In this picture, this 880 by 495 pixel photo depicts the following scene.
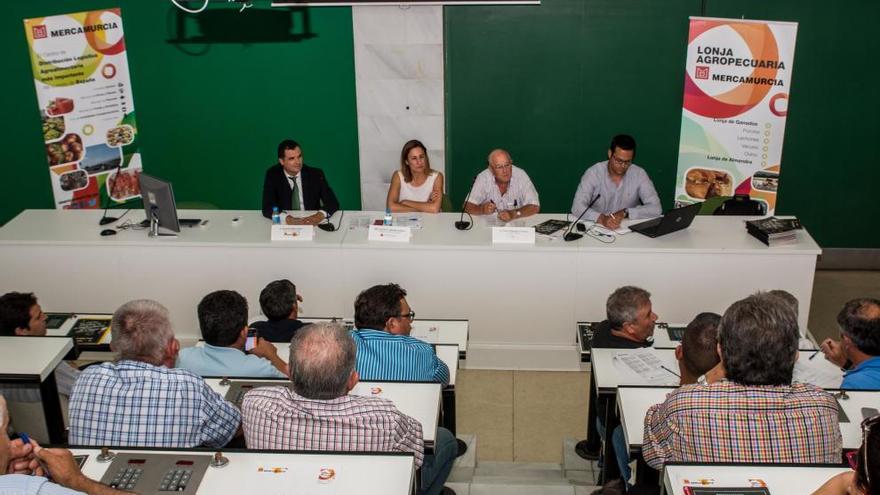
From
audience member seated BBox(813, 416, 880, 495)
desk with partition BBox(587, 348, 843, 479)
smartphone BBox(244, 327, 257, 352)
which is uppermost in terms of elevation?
audience member seated BBox(813, 416, 880, 495)

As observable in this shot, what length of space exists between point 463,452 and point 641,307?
49.5 inches

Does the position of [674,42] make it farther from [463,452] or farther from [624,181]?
[463,452]

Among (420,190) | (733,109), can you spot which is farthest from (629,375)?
(733,109)

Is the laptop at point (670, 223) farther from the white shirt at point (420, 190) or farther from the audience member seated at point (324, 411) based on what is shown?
the audience member seated at point (324, 411)

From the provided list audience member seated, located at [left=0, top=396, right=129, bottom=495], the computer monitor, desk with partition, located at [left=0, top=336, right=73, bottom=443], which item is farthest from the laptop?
audience member seated, located at [left=0, top=396, right=129, bottom=495]

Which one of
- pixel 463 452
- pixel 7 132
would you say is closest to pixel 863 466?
pixel 463 452

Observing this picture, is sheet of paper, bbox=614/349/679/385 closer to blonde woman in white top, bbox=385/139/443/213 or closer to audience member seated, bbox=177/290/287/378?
audience member seated, bbox=177/290/287/378

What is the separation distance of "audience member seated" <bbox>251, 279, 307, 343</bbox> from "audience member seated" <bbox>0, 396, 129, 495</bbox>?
1484 millimetres

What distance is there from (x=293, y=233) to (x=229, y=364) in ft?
5.89

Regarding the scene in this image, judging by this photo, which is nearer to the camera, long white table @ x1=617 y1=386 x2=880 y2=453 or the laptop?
long white table @ x1=617 y1=386 x2=880 y2=453

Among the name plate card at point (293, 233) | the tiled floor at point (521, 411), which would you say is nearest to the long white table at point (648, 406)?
the tiled floor at point (521, 411)

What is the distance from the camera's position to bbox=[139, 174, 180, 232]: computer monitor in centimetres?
495

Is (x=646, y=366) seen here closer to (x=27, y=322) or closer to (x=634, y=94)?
(x=27, y=322)

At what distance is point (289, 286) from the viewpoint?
378 centimetres
